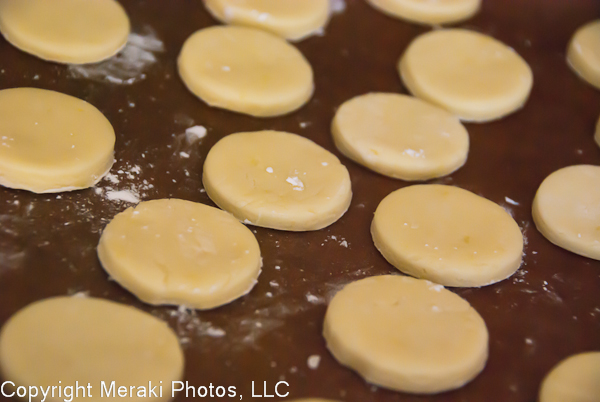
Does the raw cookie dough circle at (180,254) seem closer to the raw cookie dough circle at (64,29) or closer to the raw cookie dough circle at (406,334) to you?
the raw cookie dough circle at (406,334)

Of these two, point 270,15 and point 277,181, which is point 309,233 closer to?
point 277,181

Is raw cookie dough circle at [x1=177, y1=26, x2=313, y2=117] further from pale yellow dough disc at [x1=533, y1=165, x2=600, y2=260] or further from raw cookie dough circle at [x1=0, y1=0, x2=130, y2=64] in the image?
pale yellow dough disc at [x1=533, y1=165, x2=600, y2=260]

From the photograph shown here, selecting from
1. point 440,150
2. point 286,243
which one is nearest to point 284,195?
point 286,243

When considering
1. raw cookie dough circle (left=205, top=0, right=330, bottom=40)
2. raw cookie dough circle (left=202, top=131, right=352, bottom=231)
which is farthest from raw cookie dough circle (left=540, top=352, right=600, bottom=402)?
raw cookie dough circle (left=205, top=0, right=330, bottom=40)

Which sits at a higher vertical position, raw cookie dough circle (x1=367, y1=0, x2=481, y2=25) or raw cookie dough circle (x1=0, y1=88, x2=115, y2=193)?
raw cookie dough circle (x1=367, y1=0, x2=481, y2=25)

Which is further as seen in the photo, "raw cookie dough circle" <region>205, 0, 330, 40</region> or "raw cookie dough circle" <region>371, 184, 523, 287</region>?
"raw cookie dough circle" <region>205, 0, 330, 40</region>

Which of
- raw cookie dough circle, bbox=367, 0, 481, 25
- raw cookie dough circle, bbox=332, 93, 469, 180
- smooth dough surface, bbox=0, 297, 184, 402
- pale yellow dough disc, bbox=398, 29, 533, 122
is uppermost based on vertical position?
raw cookie dough circle, bbox=367, 0, 481, 25
